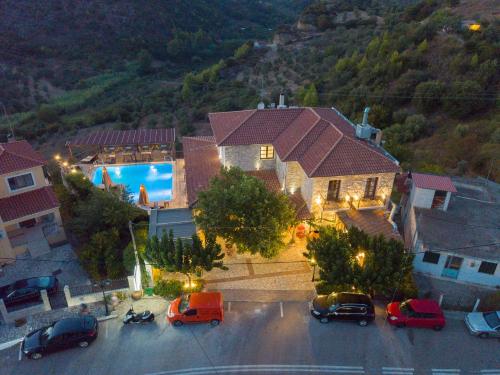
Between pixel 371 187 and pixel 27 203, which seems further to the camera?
pixel 27 203

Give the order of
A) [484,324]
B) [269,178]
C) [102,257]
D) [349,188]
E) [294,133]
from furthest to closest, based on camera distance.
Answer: [269,178]
[294,133]
[349,188]
[102,257]
[484,324]

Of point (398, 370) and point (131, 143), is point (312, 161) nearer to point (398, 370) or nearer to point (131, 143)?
point (398, 370)

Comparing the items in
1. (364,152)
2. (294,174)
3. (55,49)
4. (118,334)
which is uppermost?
(55,49)

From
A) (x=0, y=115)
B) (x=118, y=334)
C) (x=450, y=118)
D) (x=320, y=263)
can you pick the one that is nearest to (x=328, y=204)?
(x=320, y=263)

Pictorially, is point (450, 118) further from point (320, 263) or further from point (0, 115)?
point (0, 115)

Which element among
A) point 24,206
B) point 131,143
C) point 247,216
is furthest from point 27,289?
point 131,143

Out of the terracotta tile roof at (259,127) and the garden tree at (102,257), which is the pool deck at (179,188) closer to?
the terracotta tile roof at (259,127)

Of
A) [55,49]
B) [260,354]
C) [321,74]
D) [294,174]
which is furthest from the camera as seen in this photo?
[55,49]
